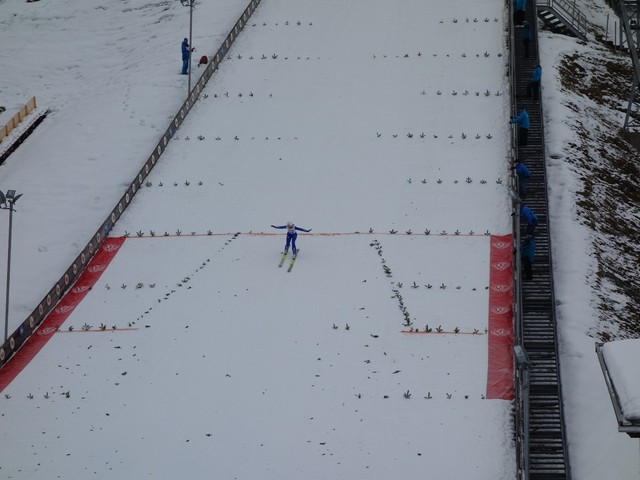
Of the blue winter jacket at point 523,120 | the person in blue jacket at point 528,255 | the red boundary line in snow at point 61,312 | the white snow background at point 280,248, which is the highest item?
the blue winter jacket at point 523,120

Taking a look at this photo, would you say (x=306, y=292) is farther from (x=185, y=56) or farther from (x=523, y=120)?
(x=185, y=56)

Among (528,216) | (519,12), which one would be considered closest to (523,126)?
(528,216)

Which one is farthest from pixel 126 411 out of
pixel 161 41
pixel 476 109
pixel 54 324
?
pixel 161 41

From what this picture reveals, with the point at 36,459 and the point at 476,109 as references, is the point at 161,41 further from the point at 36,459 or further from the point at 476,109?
the point at 36,459

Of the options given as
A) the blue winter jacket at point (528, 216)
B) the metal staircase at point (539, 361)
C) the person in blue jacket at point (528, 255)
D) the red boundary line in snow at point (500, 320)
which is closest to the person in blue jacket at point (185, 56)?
the metal staircase at point (539, 361)

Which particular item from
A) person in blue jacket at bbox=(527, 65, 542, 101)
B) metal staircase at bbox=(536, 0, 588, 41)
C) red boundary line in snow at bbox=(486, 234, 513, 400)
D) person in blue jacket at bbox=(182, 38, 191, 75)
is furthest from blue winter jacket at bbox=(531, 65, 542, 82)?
person in blue jacket at bbox=(182, 38, 191, 75)

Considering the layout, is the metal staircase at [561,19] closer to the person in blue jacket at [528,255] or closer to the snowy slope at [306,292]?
the snowy slope at [306,292]
